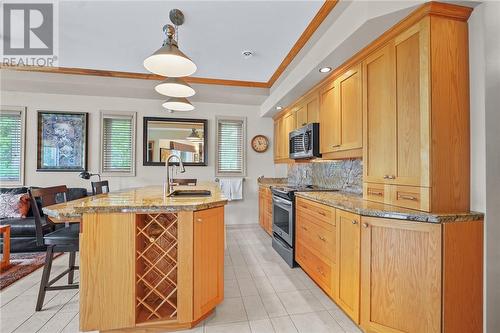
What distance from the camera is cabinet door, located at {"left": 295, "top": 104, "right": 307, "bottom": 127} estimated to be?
3455mm

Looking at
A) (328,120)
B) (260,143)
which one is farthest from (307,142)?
(260,143)

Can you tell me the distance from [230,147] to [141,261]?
10.9ft

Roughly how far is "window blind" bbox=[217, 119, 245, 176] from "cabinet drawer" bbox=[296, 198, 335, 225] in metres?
2.30

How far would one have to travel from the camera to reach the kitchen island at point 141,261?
157cm

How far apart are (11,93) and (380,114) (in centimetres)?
573

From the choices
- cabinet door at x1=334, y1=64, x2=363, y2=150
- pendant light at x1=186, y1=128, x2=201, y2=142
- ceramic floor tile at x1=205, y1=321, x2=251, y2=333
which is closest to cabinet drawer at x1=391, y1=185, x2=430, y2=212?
cabinet door at x1=334, y1=64, x2=363, y2=150

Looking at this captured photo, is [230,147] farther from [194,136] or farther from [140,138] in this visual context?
[140,138]

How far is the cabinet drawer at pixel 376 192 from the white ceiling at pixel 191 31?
169 cm

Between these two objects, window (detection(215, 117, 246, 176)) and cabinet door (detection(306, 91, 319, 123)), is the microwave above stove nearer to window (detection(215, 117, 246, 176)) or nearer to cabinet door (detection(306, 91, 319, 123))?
cabinet door (detection(306, 91, 319, 123))

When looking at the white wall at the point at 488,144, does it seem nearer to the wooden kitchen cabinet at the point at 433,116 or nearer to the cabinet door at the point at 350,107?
the wooden kitchen cabinet at the point at 433,116

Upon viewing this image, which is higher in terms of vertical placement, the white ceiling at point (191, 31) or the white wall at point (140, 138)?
the white ceiling at point (191, 31)

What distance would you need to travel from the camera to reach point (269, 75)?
3.83m

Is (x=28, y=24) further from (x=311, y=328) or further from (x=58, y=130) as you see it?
(x=311, y=328)

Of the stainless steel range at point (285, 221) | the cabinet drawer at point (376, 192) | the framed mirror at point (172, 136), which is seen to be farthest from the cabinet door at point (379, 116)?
the framed mirror at point (172, 136)
